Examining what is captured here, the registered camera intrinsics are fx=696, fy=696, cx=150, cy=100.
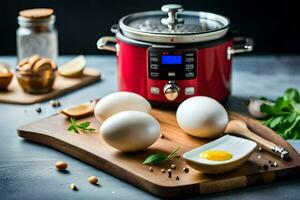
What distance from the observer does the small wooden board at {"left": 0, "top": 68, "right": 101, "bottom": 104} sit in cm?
229

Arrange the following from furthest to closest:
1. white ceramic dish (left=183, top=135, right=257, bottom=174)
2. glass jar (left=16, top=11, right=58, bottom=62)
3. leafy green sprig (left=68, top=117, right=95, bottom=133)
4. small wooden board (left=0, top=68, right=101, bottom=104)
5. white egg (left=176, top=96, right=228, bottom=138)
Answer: glass jar (left=16, top=11, right=58, bottom=62) < small wooden board (left=0, top=68, right=101, bottom=104) < leafy green sprig (left=68, top=117, right=95, bottom=133) < white egg (left=176, top=96, right=228, bottom=138) < white ceramic dish (left=183, top=135, right=257, bottom=174)

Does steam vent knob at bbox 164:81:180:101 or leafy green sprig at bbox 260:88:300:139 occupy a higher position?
steam vent knob at bbox 164:81:180:101

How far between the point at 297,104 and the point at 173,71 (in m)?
0.38

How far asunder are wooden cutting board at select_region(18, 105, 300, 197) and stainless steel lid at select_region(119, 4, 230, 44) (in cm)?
24

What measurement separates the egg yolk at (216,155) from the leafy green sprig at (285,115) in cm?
36

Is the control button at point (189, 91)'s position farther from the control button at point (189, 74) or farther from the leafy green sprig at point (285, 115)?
the leafy green sprig at point (285, 115)

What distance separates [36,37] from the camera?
8.19ft

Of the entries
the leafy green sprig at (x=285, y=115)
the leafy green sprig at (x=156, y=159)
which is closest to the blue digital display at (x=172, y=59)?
the leafy green sprig at (x=285, y=115)

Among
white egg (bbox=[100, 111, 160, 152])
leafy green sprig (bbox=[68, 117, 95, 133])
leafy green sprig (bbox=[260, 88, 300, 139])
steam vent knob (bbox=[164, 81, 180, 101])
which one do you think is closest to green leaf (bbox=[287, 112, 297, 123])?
leafy green sprig (bbox=[260, 88, 300, 139])

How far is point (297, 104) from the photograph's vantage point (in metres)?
2.07

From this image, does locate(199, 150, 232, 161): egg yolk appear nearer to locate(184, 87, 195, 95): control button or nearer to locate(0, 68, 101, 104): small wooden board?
locate(184, 87, 195, 95): control button

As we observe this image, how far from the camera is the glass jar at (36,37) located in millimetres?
2451

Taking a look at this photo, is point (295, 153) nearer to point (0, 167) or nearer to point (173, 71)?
point (173, 71)

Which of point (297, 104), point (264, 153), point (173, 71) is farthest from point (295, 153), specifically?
point (173, 71)
